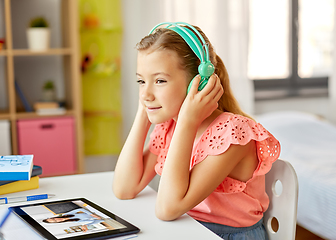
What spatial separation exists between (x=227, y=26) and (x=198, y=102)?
2.15 meters

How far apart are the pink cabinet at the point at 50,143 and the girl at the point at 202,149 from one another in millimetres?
1621

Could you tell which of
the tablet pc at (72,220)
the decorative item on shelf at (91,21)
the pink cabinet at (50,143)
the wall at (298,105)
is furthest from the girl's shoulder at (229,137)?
the wall at (298,105)

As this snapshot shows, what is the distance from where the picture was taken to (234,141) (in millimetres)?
947

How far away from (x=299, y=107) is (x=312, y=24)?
0.69m

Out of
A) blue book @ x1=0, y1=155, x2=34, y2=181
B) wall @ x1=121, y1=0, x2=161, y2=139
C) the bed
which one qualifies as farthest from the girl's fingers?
wall @ x1=121, y1=0, x2=161, y2=139

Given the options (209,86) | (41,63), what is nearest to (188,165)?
(209,86)

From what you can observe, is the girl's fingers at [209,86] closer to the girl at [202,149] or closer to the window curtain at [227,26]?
the girl at [202,149]

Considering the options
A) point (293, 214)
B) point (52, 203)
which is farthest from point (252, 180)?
point (52, 203)

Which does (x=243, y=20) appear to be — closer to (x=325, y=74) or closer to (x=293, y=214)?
(x=325, y=74)

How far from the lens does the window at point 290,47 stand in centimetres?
333

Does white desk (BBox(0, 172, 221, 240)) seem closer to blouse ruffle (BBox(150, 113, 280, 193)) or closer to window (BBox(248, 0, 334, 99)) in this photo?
blouse ruffle (BBox(150, 113, 280, 193))

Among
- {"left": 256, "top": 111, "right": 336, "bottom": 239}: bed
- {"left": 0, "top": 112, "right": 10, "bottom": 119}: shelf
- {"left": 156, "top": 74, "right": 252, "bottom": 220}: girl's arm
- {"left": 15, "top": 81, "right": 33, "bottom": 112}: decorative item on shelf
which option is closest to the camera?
{"left": 156, "top": 74, "right": 252, "bottom": 220}: girl's arm

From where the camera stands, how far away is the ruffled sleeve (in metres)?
0.96

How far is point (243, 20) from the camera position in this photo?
119 inches
